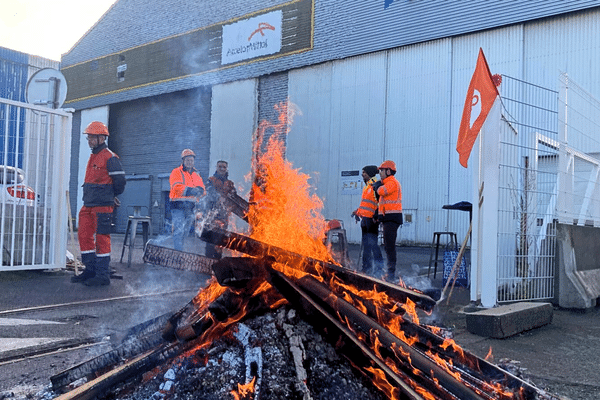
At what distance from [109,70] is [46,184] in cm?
1925

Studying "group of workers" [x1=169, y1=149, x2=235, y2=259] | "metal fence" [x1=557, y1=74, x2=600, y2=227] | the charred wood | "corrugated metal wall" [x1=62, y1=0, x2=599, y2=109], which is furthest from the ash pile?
"corrugated metal wall" [x1=62, y1=0, x2=599, y2=109]

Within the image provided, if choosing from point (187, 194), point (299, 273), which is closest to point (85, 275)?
point (187, 194)

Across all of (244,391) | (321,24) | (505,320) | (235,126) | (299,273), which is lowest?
(505,320)

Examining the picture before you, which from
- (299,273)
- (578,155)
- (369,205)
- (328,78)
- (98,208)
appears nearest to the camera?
(299,273)

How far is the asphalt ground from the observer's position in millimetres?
3645

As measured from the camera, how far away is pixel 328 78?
61.2 ft

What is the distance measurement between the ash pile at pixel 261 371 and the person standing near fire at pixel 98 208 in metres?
5.07

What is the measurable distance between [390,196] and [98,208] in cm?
439

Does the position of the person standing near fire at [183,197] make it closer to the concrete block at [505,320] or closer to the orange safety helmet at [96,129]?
the orange safety helmet at [96,129]

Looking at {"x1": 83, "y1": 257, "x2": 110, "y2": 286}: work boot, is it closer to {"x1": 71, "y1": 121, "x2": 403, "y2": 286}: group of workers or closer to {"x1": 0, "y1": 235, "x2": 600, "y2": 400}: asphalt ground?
{"x1": 71, "y1": 121, "x2": 403, "y2": 286}: group of workers

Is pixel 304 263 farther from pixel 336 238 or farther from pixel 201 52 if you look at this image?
pixel 201 52

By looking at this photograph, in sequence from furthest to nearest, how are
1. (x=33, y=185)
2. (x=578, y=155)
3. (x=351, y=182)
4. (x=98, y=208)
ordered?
(x=351, y=182), (x=33, y=185), (x=578, y=155), (x=98, y=208)

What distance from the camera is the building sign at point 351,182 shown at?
1778cm

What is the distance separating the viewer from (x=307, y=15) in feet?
62.2
